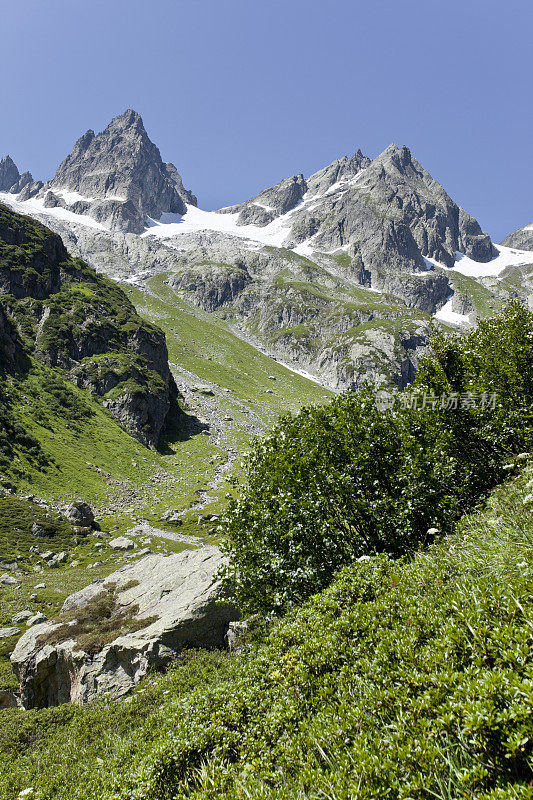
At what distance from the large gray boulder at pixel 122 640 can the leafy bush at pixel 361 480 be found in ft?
11.5

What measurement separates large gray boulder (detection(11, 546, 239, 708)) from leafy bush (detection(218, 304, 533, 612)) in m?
3.49

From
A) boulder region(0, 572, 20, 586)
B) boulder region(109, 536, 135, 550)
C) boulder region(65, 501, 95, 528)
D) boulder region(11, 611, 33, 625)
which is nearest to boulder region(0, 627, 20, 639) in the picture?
boulder region(11, 611, 33, 625)

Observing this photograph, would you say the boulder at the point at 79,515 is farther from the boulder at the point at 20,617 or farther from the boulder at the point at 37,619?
the boulder at the point at 37,619

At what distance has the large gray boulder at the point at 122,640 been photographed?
18875 millimetres

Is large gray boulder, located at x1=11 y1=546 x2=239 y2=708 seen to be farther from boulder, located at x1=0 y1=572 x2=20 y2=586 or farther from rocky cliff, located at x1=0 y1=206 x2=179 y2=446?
rocky cliff, located at x1=0 y1=206 x2=179 y2=446

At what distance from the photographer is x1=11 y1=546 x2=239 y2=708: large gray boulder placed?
18875 mm

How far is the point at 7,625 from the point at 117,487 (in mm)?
45702

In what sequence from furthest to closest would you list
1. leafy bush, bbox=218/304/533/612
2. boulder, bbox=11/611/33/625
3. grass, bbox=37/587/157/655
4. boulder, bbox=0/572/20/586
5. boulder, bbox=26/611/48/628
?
boulder, bbox=0/572/20/586 → boulder, bbox=11/611/33/625 → boulder, bbox=26/611/48/628 → grass, bbox=37/587/157/655 → leafy bush, bbox=218/304/533/612

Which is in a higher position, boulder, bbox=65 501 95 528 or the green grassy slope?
the green grassy slope

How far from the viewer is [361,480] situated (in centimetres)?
1606

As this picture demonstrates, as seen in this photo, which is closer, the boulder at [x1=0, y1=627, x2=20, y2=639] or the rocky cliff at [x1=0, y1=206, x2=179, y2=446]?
the boulder at [x1=0, y1=627, x2=20, y2=639]

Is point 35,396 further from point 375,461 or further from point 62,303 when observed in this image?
point 375,461

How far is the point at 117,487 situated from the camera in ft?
239

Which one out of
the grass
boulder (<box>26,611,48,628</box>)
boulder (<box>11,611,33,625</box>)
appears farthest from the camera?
boulder (<box>11,611,33,625</box>)
